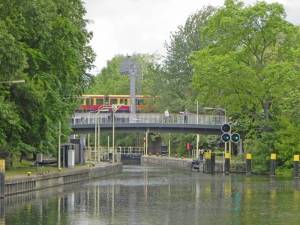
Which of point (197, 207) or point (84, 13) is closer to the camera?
point (197, 207)

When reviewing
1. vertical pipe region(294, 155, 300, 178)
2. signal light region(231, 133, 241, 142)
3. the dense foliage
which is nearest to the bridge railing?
signal light region(231, 133, 241, 142)

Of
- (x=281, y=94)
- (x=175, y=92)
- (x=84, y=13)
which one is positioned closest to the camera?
(x=84, y=13)

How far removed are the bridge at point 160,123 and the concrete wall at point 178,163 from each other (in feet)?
16.3

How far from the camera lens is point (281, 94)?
7044cm

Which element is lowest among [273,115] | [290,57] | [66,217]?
[66,217]

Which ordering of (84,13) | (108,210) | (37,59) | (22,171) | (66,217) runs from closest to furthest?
(66,217), (108,210), (37,59), (22,171), (84,13)

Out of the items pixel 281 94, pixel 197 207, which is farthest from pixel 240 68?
pixel 197 207

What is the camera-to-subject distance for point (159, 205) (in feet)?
134

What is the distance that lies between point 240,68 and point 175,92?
179 ft

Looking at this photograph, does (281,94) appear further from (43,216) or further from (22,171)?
(43,216)

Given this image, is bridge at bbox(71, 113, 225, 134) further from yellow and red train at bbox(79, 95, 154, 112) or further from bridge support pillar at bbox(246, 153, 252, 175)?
yellow and red train at bbox(79, 95, 154, 112)

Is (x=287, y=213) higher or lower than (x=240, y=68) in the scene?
lower

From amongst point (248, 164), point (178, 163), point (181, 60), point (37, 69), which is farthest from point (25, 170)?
point (181, 60)

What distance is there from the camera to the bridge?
93625 mm
